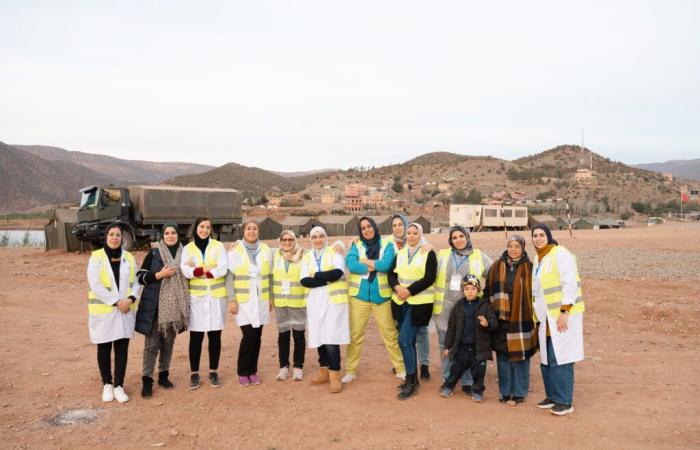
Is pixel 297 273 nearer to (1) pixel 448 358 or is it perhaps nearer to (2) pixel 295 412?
(2) pixel 295 412

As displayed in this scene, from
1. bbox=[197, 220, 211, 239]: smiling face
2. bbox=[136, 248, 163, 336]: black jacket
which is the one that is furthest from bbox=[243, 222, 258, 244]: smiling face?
bbox=[136, 248, 163, 336]: black jacket

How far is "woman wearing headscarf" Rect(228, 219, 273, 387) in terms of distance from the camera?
214 inches

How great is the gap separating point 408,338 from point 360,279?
751 mm

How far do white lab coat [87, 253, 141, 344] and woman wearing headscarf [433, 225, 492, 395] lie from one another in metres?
2.99

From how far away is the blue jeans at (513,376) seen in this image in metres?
4.87

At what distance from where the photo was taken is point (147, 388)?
205 inches

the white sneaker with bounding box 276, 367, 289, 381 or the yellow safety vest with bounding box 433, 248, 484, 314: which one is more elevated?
the yellow safety vest with bounding box 433, 248, 484, 314

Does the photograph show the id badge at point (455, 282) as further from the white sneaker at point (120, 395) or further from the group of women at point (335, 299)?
the white sneaker at point (120, 395)

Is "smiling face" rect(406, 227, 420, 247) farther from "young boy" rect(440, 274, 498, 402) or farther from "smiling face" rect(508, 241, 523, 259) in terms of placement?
"smiling face" rect(508, 241, 523, 259)

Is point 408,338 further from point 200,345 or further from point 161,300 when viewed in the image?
point 161,300

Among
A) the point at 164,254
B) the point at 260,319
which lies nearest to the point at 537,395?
the point at 260,319

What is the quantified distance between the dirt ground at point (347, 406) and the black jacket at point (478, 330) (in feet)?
1.55

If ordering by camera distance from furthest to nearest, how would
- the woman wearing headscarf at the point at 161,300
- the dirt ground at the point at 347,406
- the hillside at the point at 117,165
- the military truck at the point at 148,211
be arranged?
the hillside at the point at 117,165 → the military truck at the point at 148,211 → the woman wearing headscarf at the point at 161,300 → the dirt ground at the point at 347,406

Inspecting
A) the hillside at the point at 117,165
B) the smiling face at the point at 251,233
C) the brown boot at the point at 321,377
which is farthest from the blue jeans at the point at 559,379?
the hillside at the point at 117,165
